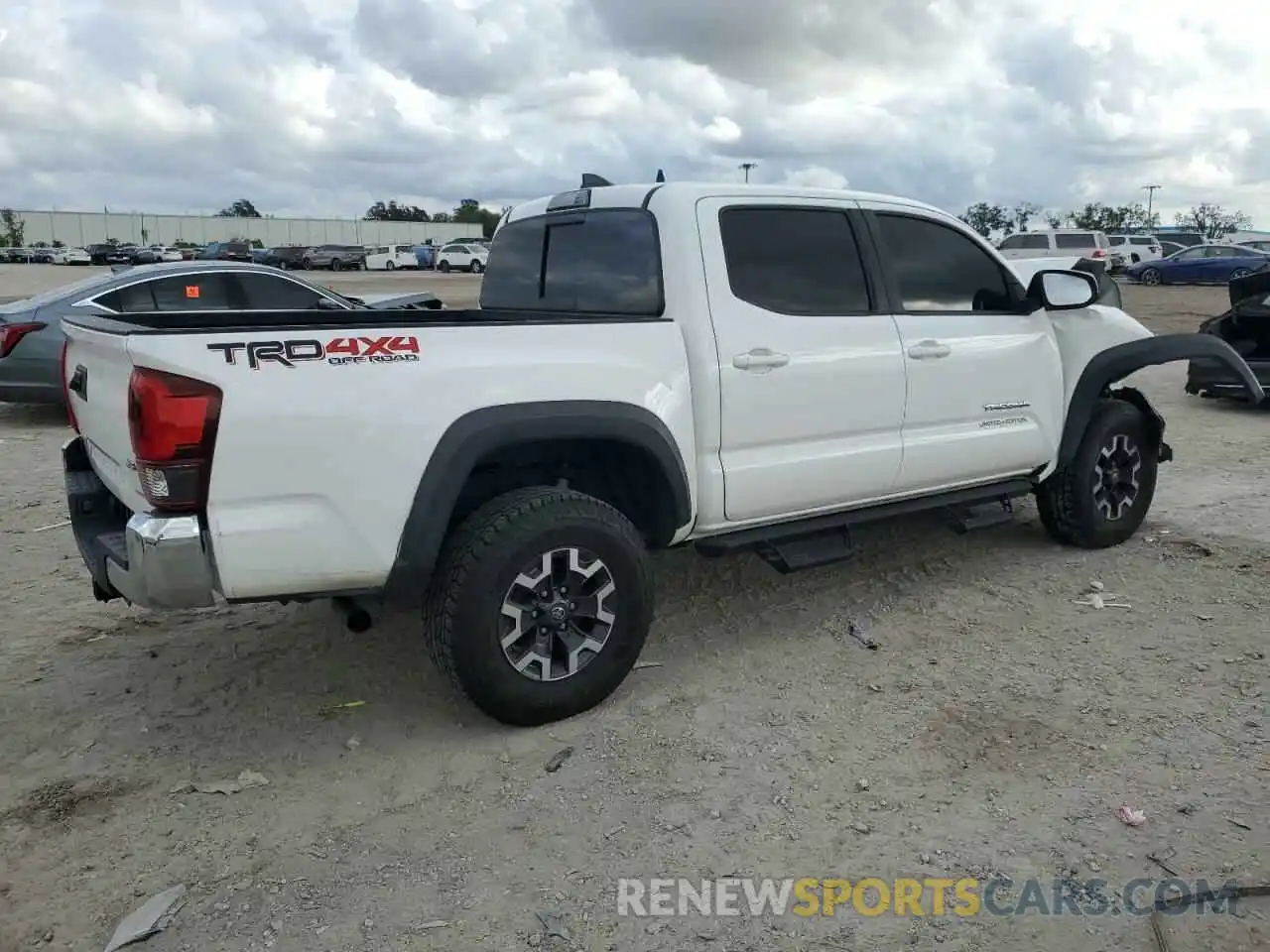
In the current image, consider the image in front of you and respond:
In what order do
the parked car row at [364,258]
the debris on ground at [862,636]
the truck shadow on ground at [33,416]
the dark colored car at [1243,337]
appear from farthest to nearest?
the parked car row at [364,258], the truck shadow on ground at [33,416], the dark colored car at [1243,337], the debris on ground at [862,636]

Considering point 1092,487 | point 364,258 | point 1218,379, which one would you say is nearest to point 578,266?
point 1092,487

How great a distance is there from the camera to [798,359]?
13.3ft

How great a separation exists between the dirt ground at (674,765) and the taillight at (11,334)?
4831 millimetres

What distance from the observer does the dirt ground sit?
2.70 m

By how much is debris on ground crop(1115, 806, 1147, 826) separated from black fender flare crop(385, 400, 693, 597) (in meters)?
1.90

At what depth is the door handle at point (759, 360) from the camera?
3.89m

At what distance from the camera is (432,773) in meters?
3.40

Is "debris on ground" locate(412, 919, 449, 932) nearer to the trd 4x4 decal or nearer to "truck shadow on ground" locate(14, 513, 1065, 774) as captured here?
"truck shadow on ground" locate(14, 513, 1065, 774)

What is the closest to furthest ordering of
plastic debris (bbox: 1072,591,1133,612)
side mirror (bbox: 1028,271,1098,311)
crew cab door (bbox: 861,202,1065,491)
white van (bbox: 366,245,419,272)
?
crew cab door (bbox: 861,202,1065,491), plastic debris (bbox: 1072,591,1133,612), side mirror (bbox: 1028,271,1098,311), white van (bbox: 366,245,419,272)

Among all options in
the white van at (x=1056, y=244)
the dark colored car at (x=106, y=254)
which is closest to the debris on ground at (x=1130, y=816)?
the white van at (x=1056, y=244)

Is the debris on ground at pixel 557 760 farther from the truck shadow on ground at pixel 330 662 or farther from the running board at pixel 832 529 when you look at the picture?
the running board at pixel 832 529

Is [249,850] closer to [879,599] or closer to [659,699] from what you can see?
[659,699]

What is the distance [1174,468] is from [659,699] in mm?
5406

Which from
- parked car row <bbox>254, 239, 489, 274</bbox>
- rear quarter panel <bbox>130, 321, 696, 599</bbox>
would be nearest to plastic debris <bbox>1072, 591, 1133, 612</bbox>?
rear quarter panel <bbox>130, 321, 696, 599</bbox>
